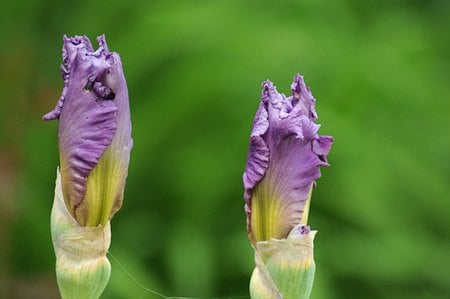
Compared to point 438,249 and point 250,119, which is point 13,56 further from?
point 438,249

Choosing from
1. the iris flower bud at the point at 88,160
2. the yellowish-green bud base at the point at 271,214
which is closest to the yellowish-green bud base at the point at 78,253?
the iris flower bud at the point at 88,160

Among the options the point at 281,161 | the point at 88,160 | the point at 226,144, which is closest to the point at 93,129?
the point at 88,160

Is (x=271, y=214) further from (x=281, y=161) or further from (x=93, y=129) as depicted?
(x=93, y=129)

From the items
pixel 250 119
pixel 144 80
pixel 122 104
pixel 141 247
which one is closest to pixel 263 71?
pixel 250 119

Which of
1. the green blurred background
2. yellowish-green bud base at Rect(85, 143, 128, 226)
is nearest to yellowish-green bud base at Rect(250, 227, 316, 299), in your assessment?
yellowish-green bud base at Rect(85, 143, 128, 226)

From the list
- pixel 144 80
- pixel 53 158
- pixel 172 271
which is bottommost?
pixel 172 271

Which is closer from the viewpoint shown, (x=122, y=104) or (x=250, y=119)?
(x=122, y=104)

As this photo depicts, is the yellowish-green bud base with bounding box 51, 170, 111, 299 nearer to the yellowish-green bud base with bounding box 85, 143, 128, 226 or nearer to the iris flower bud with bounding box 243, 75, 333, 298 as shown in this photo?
the yellowish-green bud base with bounding box 85, 143, 128, 226
